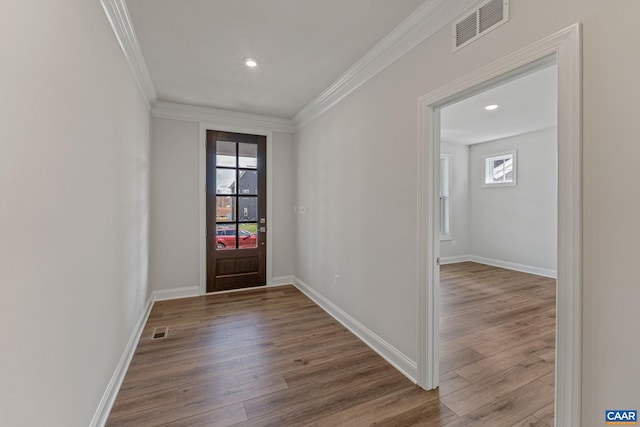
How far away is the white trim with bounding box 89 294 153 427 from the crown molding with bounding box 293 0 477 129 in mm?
3193

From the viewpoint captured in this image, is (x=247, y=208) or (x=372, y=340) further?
(x=247, y=208)

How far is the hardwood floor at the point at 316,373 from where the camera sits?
5.82 ft

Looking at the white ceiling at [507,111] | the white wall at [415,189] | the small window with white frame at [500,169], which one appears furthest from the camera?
the small window with white frame at [500,169]

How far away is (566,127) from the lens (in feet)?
4.05

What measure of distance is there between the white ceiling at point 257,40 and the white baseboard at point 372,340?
262 cm

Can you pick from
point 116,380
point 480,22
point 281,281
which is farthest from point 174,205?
point 480,22

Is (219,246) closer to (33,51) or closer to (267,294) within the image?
(267,294)

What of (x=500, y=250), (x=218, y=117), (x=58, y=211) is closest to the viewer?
(x=58, y=211)

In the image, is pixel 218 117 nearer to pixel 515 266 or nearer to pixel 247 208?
pixel 247 208

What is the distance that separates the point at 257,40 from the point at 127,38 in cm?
101

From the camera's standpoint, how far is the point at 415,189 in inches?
82.6

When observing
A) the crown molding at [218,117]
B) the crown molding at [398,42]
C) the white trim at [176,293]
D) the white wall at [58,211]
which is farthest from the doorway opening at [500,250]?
the white trim at [176,293]

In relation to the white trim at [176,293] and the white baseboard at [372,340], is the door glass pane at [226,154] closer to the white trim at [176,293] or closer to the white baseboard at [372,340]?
the white trim at [176,293]

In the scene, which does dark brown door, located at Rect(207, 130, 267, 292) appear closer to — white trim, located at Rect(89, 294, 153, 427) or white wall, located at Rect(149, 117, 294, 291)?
white wall, located at Rect(149, 117, 294, 291)
